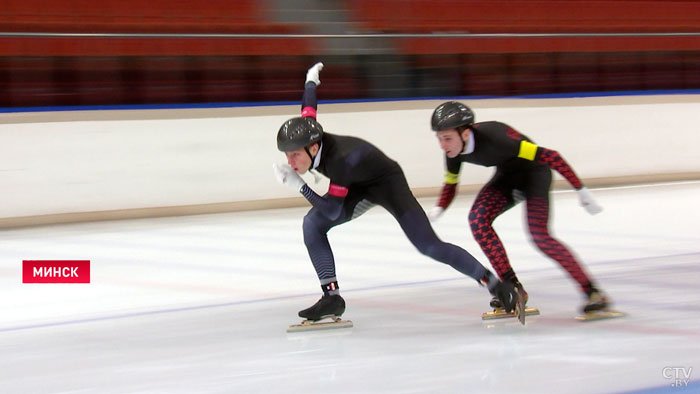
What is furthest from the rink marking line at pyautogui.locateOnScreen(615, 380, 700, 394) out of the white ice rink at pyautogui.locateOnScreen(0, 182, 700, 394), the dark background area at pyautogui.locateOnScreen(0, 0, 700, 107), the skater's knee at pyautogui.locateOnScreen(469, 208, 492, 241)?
the dark background area at pyautogui.locateOnScreen(0, 0, 700, 107)

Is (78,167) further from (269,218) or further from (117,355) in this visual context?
(117,355)

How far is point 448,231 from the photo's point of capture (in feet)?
18.3

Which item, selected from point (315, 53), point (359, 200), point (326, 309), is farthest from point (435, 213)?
point (315, 53)

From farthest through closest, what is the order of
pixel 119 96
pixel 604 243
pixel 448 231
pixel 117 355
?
pixel 119 96 < pixel 448 231 < pixel 604 243 < pixel 117 355

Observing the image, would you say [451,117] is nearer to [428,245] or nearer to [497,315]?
[428,245]

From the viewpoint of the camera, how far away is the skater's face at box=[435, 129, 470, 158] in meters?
3.18

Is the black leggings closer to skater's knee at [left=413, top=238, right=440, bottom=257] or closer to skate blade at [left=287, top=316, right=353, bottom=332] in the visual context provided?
skater's knee at [left=413, top=238, right=440, bottom=257]

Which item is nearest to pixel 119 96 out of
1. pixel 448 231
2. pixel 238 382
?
pixel 448 231

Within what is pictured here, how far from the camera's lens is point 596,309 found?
3.28 m

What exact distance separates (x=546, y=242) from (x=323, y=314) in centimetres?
103

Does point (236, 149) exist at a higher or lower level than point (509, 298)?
higher

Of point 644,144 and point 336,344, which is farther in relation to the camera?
point 644,144

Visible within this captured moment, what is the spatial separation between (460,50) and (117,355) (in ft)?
19.3

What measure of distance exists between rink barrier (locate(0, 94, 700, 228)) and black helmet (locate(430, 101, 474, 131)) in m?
3.48
